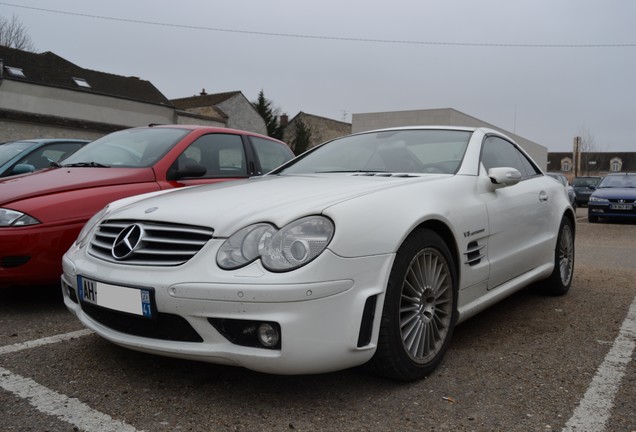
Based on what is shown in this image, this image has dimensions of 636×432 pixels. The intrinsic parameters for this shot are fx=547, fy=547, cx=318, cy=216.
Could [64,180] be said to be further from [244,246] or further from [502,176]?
[502,176]

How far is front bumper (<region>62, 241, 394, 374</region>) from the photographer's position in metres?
2.12

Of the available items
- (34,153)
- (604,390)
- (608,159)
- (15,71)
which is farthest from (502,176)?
(608,159)

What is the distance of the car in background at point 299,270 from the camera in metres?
2.16

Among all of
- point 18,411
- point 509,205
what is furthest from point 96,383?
point 509,205

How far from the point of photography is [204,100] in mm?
39312

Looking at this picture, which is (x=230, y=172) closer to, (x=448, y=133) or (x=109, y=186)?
(x=109, y=186)

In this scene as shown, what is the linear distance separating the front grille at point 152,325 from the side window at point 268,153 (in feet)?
9.74

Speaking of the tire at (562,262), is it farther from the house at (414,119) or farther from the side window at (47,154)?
the house at (414,119)

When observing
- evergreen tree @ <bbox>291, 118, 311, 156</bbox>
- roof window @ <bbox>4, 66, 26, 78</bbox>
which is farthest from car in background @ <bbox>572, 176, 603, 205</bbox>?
roof window @ <bbox>4, 66, 26, 78</bbox>

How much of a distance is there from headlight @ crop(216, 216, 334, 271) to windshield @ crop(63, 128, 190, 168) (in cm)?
236

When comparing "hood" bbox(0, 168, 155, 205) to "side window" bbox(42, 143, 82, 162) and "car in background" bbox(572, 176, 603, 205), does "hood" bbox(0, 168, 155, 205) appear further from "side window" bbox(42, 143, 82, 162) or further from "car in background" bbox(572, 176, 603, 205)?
"car in background" bbox(572, 176, 603, 205)

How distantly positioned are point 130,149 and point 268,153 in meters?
1.42

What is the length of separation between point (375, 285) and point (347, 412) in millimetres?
536

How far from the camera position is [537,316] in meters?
3.89
